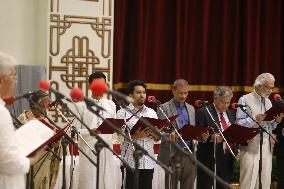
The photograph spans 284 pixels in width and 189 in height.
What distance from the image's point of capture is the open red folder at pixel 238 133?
5.05 meters

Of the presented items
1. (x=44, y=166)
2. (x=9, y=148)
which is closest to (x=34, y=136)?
(x=9, y=148)

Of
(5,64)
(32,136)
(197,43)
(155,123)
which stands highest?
(197,43)

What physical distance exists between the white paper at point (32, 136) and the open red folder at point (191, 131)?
2202 millimetres

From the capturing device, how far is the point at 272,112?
5406 millimetres

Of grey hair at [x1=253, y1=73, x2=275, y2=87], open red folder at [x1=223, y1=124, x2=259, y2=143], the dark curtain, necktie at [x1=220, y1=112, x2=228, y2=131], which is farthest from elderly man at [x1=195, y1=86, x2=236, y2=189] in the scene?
the dark curtain

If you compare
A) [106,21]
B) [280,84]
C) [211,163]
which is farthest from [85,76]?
[280,84]

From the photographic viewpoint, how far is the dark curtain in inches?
295

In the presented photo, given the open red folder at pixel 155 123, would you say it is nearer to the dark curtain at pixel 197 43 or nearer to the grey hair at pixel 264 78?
the grey hair at pixel 264 78

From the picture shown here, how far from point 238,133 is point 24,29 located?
10.4 ft

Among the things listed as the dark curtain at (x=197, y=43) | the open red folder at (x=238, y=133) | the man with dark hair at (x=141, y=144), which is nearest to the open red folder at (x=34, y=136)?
the man with dark hair at (x=141, y=144)

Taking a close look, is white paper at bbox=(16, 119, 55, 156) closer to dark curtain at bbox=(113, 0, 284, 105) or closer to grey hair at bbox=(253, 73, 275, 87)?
grey hair at bbox=(253, 73, 275, 87)

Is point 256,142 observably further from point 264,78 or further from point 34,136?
point 34,136

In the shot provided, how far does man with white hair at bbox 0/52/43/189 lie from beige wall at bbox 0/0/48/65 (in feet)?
12.5

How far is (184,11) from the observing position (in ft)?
25.7
